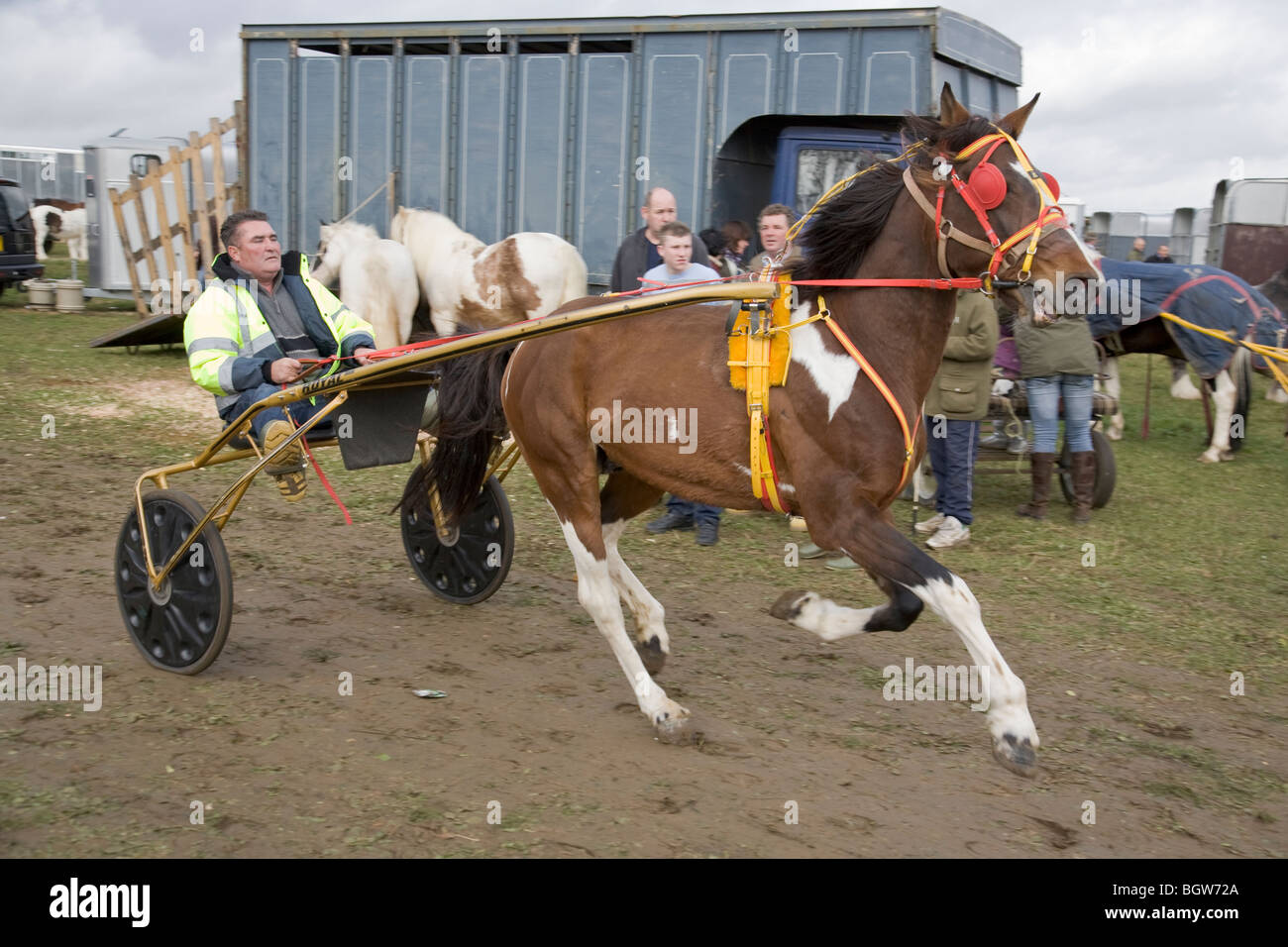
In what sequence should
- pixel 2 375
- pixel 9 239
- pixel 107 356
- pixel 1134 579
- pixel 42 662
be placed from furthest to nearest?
pixel 9 239 < pixel 107 356 < pixel 2 375 < pixel 1134 579 < pixel 42 662

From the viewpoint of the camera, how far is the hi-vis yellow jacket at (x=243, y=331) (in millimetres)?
4531

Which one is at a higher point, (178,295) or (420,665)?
(178,295)

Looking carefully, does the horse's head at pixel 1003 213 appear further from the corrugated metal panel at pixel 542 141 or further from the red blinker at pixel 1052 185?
the corrugated metal panel at pixel 542 141

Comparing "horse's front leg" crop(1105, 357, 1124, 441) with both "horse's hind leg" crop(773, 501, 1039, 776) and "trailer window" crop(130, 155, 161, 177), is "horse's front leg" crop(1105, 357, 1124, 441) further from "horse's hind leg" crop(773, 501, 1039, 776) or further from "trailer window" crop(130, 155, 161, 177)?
"trailer window" crop(130, 155, 161, 177)

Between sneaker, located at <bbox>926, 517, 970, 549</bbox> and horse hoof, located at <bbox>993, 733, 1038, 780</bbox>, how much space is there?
3.61 metres

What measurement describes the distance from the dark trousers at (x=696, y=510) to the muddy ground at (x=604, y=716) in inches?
7.0

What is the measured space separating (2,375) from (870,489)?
1022 centimetres

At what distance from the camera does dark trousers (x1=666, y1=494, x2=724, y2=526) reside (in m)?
7.04

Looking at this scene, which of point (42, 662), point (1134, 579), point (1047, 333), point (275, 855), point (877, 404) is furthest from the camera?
point (1047, 333)

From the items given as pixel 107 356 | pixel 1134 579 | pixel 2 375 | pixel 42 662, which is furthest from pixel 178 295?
pixel 1134 579

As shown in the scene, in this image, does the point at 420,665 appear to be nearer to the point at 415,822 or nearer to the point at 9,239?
the point at 415,822

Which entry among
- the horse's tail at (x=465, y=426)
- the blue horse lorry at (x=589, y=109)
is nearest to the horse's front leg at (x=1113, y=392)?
the blue horse lorry at (x=589, y=109)

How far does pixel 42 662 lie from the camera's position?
15.0 feet

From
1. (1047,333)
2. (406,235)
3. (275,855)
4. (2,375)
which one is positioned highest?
(406,235)
